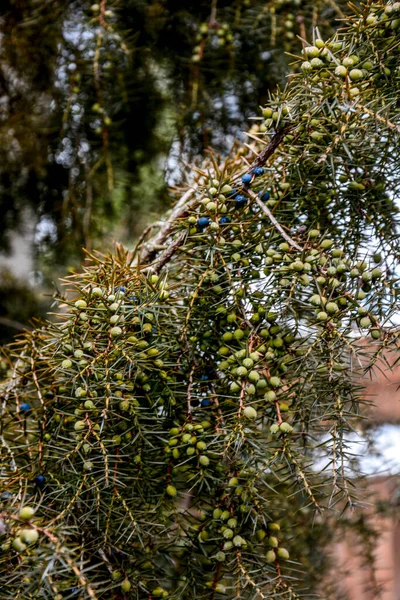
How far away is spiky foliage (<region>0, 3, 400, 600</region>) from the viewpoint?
0.51 metres

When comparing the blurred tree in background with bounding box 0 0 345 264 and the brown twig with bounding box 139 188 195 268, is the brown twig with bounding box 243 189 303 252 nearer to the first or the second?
the brown twig with bounding box 139 188 195 268

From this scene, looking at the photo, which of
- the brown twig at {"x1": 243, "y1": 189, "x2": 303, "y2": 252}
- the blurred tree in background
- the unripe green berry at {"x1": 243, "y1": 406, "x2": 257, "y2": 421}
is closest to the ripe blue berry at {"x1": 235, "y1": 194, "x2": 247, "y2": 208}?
the brown twig at {"x1": 243, "y1": 189, "x2": 303, "y2": 252}

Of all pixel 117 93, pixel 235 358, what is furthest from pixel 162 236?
pixel 117 93

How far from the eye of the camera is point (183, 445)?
1.71 ft

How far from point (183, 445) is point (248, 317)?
0.14 meters

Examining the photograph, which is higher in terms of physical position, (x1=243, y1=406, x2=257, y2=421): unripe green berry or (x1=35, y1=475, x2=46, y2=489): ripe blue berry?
(x1=243, y1=406, x2=257, y2=421): unripe green berry

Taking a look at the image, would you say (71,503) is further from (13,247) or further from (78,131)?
(13,247)

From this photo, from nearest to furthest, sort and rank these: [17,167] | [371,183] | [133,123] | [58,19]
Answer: [371,183], [58,19], [133,123], [17,167]

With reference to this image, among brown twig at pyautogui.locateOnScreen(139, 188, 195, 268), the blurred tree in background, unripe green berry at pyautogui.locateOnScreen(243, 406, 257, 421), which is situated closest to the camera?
unripe green berry at pyautogui.locateOnScreen(243, 406, 257, 421)

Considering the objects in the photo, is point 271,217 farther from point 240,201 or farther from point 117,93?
point 117,93

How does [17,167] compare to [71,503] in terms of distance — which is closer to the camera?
[71,503]

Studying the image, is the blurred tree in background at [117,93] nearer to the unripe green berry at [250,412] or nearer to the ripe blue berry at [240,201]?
the ripe blue berry at [240,201]

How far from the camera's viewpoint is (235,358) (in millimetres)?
529

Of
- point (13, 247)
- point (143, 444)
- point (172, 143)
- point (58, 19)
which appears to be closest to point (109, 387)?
point (143, 444)
